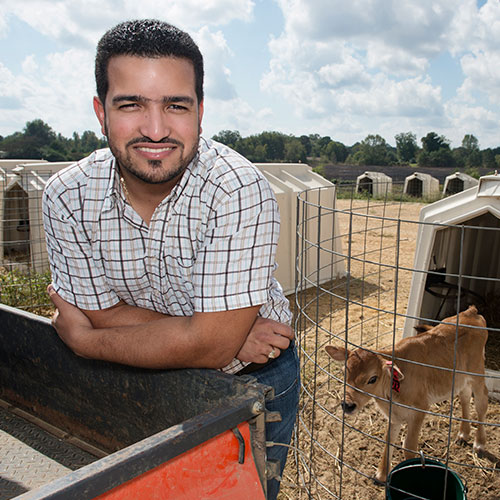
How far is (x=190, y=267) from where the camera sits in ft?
5.68

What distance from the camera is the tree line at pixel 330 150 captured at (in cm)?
5158

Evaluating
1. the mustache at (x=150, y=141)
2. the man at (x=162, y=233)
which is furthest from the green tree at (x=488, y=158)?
the mustache at (x=150, y=141)

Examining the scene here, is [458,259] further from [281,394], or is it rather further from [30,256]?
[30,256]

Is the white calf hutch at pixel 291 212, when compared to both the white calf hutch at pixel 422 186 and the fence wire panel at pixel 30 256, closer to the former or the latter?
the fence wire panel at pixel 30 256

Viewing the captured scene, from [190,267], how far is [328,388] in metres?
3.36

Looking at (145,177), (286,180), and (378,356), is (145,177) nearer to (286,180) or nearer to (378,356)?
(378,356)

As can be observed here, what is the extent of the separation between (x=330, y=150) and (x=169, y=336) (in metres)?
68.0

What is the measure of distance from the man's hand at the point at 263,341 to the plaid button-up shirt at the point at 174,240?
0.34ft

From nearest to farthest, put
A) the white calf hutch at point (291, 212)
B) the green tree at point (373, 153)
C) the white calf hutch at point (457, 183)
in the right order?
the white calf hutch at point (291, 212)
the white calf hutch at point (457, 183)
the green tree at point (373, 153)

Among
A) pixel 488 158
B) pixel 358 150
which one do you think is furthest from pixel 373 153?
pixel 488 158

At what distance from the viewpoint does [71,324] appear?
1.87m

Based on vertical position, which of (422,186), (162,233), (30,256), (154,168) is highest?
(154,168)

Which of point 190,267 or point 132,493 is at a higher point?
point 190,267

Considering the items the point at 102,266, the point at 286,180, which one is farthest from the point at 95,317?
the point at 286,180
